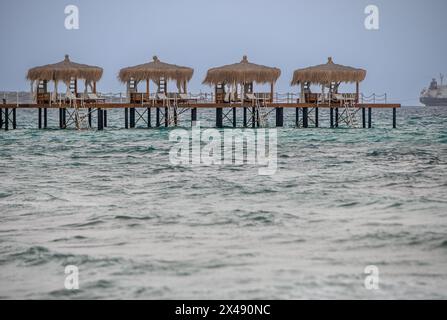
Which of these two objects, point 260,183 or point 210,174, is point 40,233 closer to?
point 260,183

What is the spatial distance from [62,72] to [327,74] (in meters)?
13.4

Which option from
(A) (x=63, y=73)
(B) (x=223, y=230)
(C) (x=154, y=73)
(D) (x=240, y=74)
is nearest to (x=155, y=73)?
(C) (x=154, y=73)

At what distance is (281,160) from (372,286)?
17.7 meters

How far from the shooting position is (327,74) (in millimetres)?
42938

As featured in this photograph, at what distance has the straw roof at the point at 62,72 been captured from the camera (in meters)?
41.1

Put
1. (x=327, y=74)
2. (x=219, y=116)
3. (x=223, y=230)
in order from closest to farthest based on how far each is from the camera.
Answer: (x=223, y=230) → (x=327, y=74) → (x=219, y=116)

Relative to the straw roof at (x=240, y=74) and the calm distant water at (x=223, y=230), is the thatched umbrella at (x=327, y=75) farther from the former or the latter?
the calm distant water at (x=223, y=230)

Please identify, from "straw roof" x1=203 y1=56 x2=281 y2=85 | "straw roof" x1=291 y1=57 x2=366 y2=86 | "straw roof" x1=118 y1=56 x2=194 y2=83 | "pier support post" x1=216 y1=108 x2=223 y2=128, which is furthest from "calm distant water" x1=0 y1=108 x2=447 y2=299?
"pier support post" x1=216 y1=108 x2=223 y2=128

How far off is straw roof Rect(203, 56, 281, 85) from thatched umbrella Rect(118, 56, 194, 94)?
48.8 inches

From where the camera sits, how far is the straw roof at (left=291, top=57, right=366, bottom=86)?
42.9m

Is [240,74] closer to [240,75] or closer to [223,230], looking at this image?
[240,75]

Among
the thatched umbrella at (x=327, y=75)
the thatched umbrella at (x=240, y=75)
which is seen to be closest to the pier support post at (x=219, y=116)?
the thatched umbrella at (x=240, y=75)
